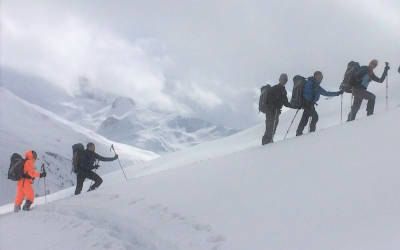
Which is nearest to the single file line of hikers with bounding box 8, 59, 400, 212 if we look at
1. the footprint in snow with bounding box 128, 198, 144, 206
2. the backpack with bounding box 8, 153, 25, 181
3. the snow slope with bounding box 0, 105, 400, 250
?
the backpack with bounding box 8, 153, 25, 181

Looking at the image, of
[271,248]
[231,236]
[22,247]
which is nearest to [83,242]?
[22,247]

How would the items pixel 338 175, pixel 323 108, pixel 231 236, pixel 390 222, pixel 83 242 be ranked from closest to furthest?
pixel 390 222 → pixel 231 236 → pixel 338 175 → pixel 83 242 → pixel 323 108

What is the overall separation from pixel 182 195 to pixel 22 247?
395 cm

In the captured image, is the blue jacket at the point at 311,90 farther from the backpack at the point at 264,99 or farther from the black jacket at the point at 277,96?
the backpack at the point at 264,99

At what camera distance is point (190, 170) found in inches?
696

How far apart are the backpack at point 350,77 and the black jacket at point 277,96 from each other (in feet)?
5.69

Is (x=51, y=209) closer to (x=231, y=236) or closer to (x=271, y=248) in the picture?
(x=231, y=236)

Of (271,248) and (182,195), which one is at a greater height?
(182,195)

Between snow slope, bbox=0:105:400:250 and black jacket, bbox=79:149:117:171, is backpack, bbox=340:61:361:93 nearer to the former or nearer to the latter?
snow slope, bbox=0:105:400:250

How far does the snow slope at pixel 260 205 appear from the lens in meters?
9.18

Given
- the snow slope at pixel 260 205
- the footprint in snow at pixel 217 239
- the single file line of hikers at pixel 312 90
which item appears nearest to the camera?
the snow slope at pixel 260 205

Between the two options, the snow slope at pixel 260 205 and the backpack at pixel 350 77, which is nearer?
the snow slope at pixel 260 205

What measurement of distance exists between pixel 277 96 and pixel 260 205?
6.59 metres

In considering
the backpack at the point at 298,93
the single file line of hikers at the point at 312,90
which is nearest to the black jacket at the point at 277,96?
the single file line of hikers at the point at 312,90
